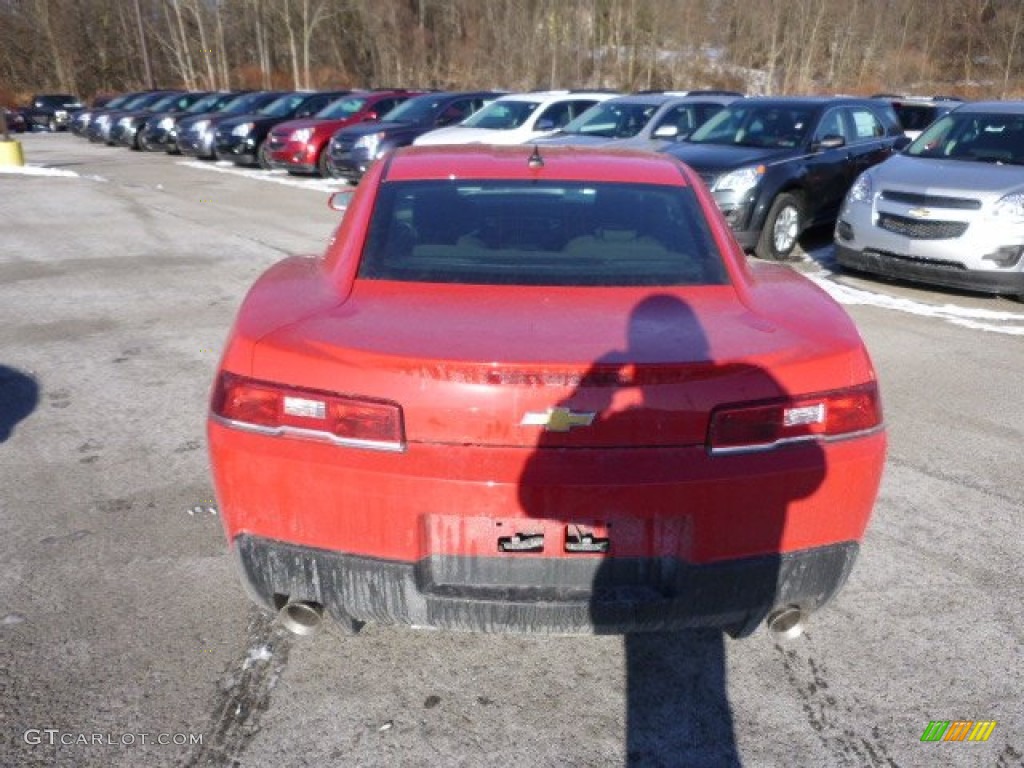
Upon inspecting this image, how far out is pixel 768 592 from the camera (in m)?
2.32

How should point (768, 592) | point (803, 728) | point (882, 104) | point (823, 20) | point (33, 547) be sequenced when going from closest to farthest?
1. point (768, 592)
2. point (803, 728)
3. point (33, 547)
4. point (882, 104)
5. point (823, 20)

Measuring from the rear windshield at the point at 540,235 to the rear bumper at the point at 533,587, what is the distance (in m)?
0.91

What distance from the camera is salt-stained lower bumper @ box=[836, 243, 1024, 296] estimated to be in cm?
729

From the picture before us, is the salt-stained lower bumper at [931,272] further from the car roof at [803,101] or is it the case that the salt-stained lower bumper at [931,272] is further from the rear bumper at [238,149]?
the rear bumper at [238,149]

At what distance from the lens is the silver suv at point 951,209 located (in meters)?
7.28

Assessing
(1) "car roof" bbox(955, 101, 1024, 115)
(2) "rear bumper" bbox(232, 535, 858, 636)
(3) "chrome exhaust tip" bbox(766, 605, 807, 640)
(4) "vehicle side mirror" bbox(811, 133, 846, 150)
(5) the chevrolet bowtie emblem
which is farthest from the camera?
(4) "vehicle side mirror" bbox(811, 133, 846, 150)

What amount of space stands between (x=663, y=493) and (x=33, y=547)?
265 centimetres

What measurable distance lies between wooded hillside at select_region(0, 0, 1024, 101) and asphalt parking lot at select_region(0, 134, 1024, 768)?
1400 inches

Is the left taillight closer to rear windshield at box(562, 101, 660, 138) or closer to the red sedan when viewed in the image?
rear windshield at box(562, 101, 660, 138)

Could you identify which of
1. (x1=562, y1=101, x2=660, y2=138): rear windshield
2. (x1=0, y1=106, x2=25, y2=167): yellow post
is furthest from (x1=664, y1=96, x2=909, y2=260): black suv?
(x1=0, y1=106, x2=25, y2=167): yellow post

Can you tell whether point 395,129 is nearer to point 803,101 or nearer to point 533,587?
point 803,101

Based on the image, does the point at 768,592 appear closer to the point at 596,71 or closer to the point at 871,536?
the point at 871,536

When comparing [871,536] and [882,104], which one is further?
[882,104]

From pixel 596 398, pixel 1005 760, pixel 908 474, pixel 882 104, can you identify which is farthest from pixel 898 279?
pixel 596 398
